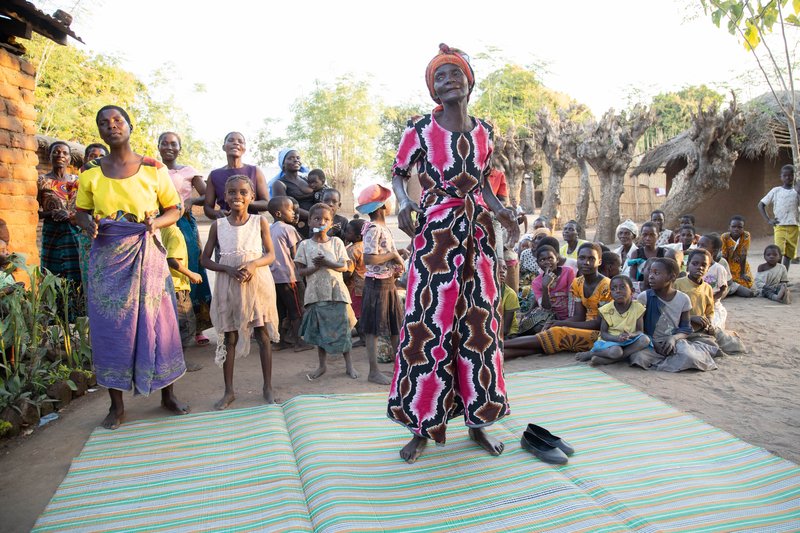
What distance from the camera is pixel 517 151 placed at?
19.2 m

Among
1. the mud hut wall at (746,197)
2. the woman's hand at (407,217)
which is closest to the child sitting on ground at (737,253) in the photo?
the woman's hand at (407,217)

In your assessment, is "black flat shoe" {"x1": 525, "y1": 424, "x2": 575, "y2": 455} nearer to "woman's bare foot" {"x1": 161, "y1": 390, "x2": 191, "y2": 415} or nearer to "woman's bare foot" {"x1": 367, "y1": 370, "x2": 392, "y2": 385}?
"woman's bare foot" {"x1": 367, "y1": 370, "x2": 392, "y2": 385}

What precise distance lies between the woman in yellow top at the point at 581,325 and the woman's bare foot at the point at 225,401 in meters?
2.45

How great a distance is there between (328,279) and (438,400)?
198 cm

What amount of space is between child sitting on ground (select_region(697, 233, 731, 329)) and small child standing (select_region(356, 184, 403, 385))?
9.64 feet

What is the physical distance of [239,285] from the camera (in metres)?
3.88

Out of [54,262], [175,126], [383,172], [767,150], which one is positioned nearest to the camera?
[54,262]

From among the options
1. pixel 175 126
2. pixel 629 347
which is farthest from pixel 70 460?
pixel 175 126

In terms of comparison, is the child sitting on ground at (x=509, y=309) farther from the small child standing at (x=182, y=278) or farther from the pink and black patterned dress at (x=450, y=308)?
the small child standing at (x=182, y=278)

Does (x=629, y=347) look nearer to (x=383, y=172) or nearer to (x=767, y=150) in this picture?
(x=767, y=150)

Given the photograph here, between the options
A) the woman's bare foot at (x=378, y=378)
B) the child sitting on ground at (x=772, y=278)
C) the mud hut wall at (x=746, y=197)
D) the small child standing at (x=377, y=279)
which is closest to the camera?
the woman's bare foot at (x=378, y=378)

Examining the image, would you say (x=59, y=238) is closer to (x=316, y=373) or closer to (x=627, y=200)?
(x=316, y=373)

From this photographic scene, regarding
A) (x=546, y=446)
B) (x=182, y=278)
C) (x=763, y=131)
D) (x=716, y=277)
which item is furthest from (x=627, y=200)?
(x=546, y=446)

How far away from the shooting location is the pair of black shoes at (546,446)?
9.27 ft
